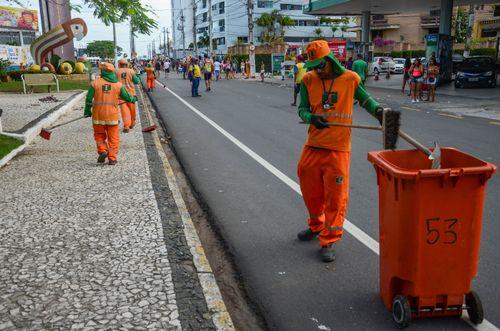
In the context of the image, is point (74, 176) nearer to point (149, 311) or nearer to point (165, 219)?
point (165, 219)

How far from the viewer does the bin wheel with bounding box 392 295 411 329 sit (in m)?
3.21

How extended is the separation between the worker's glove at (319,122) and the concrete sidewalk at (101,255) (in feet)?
4.90

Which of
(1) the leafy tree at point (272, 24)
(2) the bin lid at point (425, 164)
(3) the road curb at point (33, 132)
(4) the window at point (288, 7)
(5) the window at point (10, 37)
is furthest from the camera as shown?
(4) the window at point (288, 7)

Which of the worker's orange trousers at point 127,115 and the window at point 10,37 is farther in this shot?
the window at point 10,37

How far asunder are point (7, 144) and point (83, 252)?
5.85 m

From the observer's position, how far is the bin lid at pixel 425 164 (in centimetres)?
299

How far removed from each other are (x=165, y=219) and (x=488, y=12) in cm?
6165

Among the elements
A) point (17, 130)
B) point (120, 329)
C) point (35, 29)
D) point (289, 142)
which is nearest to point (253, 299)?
point (120, 329)

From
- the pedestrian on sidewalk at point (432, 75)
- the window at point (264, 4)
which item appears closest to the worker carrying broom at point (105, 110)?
the pedestrian on sidewalk at point (432, 75)

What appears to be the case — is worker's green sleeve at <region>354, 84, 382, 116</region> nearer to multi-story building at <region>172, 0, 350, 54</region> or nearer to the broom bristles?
the broom bristles

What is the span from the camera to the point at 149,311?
3.43 meters

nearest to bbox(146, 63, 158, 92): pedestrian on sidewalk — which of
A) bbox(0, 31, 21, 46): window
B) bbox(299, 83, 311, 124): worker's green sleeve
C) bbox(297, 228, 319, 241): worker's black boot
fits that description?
bbox(297, 228, 319, 241): worker's black boot

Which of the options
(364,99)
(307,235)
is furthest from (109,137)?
(364,99)

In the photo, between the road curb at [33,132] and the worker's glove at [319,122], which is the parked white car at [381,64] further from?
the worker's glove at [319,122]
